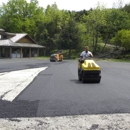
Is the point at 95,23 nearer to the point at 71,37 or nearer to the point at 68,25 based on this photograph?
the point at 68,25

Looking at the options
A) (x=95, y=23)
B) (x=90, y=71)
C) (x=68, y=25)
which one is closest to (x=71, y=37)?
(x=68, y=25)

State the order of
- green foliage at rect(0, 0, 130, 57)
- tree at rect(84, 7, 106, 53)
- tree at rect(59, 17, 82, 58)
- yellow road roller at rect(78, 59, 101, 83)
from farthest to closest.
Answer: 1. tree at rect(84, 7, 106, 53)
2. green foliage at rect(0, 0, 130, 57)
3. tree at rect(59, 17, 82, 58)
4. yellow road roller at rect(78, 59, 101, 83)

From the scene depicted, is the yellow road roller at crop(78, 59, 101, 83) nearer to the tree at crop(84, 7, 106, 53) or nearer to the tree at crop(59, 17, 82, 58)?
the tree at crop(59, 17, 82, 58)

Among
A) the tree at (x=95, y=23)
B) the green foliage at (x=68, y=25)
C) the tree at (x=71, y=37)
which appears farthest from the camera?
the tree at (x=95, y=23)

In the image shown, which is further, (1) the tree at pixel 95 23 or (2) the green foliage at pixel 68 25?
(1) the tree at pixel 95 23

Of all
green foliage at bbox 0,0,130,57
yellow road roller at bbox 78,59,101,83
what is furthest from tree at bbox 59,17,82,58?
yellow road roller at bbox 78,59,101,83

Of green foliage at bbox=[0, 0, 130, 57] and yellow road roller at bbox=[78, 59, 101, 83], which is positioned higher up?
green foliage at bbox=[0, 0, 130, 57]

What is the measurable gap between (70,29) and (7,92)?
136 ft

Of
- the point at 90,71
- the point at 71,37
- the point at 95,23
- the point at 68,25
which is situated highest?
the point at 95,23

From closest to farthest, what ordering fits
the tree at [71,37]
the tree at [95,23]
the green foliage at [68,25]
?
1. the tree at [71,37]
2. the green foliage at [68,25]
3. the tree at [95,23]

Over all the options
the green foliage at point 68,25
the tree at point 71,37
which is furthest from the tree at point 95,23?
the tree at point 71,37

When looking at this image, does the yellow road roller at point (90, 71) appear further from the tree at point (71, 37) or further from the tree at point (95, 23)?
the tree at point (95, 23)

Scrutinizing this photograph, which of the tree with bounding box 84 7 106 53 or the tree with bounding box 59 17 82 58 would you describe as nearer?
the tree with bounding box 59 17 82 58

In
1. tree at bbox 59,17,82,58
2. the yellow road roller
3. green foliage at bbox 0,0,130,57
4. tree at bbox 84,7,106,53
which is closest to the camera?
the yellow road roller
